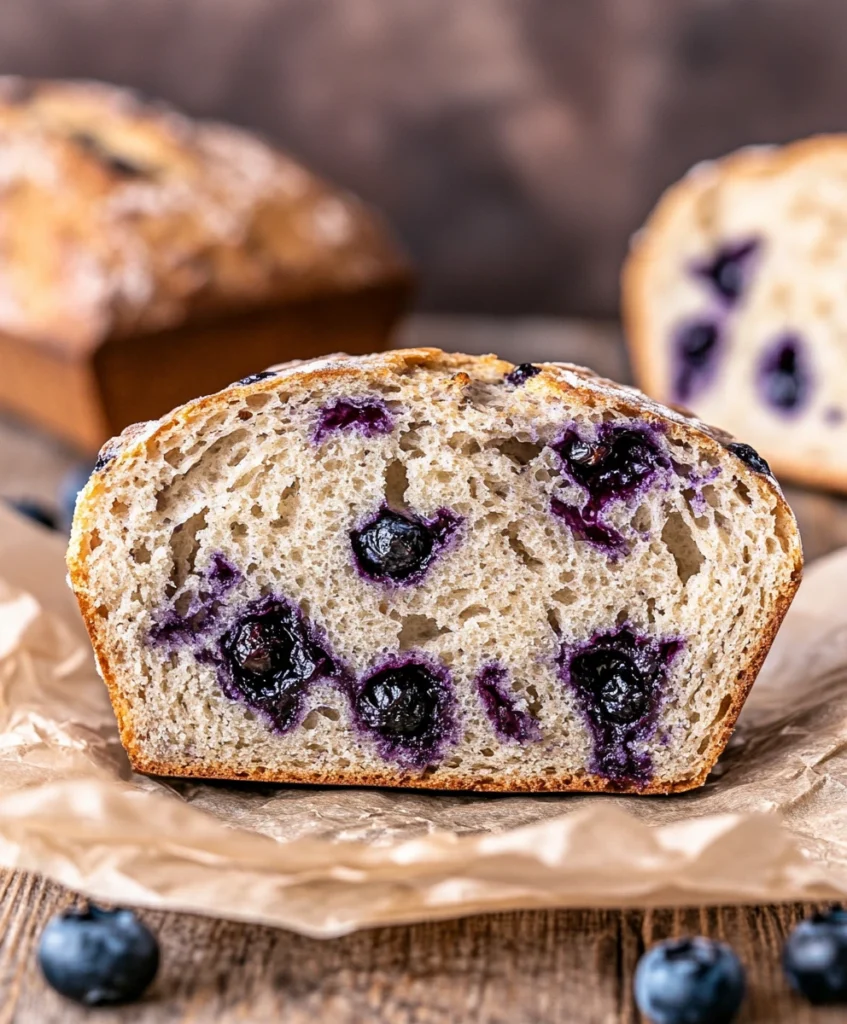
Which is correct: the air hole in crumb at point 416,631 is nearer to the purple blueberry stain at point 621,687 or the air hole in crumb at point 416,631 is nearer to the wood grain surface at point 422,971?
the purple blueberry stain at point 621,687

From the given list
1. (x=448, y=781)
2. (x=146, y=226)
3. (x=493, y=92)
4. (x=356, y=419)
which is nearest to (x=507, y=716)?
(x=448, y=781)

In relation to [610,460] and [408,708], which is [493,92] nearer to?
[610,460]

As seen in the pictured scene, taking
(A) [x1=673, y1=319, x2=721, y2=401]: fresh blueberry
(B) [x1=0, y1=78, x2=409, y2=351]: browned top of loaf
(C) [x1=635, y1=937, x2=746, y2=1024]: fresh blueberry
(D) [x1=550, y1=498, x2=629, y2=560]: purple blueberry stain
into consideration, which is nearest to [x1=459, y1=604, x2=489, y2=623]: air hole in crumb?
(D) [x1=550, y1=498, x2=629, y2=560]: purple blueberry stain

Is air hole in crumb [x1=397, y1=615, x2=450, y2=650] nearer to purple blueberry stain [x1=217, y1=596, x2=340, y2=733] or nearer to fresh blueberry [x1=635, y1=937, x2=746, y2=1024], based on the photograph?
purple blueberry stain [x1=217, y1=596, x2=340, y2=733]

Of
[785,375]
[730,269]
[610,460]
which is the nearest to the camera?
[610,460]

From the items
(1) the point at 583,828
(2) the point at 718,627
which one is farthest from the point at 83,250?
(1) the point at 583,828

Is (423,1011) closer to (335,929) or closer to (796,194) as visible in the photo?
(335,929)
